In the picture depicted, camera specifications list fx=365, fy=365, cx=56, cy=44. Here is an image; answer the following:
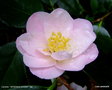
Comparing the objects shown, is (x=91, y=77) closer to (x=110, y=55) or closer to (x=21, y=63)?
(x=110, y=55)

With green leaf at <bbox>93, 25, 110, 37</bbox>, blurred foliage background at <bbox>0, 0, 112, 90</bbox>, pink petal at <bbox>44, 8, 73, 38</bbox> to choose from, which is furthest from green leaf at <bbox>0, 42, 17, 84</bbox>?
green leaf at <bbox>93, 25, 110, 37</bbox>

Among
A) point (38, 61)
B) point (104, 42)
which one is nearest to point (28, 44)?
point (38, 61)

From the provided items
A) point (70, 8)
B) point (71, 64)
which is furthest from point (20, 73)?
point (70, 8)

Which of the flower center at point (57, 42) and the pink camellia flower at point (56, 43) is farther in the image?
the flower center at point (57, 42)

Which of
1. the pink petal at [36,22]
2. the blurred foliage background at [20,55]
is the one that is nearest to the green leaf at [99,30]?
the blurred foliage background at [20,55]

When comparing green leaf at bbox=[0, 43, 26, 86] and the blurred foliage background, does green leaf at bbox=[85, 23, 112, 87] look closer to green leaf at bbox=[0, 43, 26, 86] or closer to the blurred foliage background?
the blurred foliage background

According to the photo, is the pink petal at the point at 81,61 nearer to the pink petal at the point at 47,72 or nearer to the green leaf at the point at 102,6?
the pink petal at the point at 47,72
